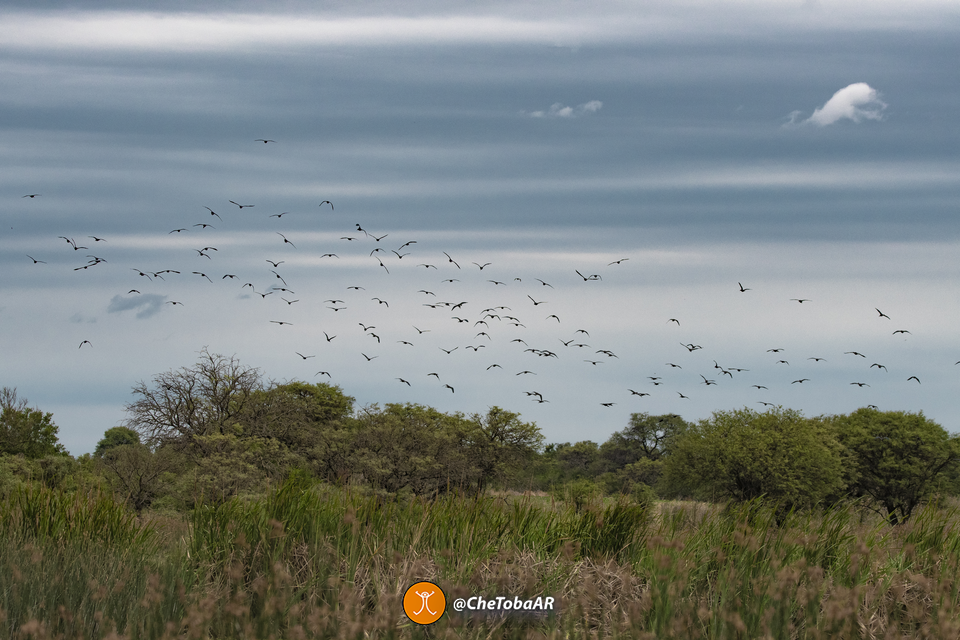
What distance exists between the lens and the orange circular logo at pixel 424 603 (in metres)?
10.1

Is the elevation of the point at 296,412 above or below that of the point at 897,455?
above

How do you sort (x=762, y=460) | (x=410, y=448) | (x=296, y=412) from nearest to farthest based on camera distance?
1. (x=762, y=460)
2. (x=410, y=448)
3. (x=296, y=412)

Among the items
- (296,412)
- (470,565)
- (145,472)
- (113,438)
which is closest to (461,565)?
(470,565)

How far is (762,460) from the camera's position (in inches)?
2312

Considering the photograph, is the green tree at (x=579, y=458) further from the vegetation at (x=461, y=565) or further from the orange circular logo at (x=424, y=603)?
the orange circular logo at (x=424, y=603)

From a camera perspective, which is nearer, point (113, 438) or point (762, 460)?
point (762, 460)

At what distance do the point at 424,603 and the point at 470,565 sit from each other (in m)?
1.69

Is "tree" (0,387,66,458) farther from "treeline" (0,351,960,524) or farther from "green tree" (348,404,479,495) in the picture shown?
"green tree" (348,404,479,495)

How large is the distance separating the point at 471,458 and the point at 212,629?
57.5 meters

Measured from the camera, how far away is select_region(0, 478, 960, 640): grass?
386 inches

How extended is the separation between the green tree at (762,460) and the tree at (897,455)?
396 cm

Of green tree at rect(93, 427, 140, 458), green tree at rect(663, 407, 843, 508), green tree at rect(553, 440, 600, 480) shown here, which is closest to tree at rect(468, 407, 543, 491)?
green tree at rect(663, 407, 843, 508)

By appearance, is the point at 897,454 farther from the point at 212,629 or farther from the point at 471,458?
the point at 212,629

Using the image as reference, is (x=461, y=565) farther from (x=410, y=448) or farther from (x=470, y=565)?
(x=410, y=448)
